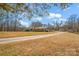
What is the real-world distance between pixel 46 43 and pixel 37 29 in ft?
0.62

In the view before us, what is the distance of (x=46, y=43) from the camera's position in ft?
7.48

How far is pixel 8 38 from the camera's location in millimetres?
2309

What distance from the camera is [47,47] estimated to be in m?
2.26

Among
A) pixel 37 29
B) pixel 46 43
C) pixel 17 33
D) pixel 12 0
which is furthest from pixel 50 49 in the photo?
pixel 12 0

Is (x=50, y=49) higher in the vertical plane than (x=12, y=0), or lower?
lower

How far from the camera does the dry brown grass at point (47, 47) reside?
225 cm

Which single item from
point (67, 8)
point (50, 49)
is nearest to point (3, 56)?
point (50, 49)

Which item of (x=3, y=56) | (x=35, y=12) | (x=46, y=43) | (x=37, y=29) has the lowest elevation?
(x=3, y=56)

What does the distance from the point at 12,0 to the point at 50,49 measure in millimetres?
689

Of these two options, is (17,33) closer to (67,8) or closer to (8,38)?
(8,38)

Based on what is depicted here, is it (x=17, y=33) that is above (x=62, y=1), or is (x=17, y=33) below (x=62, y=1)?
below

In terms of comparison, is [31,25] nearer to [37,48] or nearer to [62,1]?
[37,48]

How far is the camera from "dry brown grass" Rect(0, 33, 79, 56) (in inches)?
88.5

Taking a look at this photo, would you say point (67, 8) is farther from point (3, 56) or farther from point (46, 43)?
point (3, 56)
